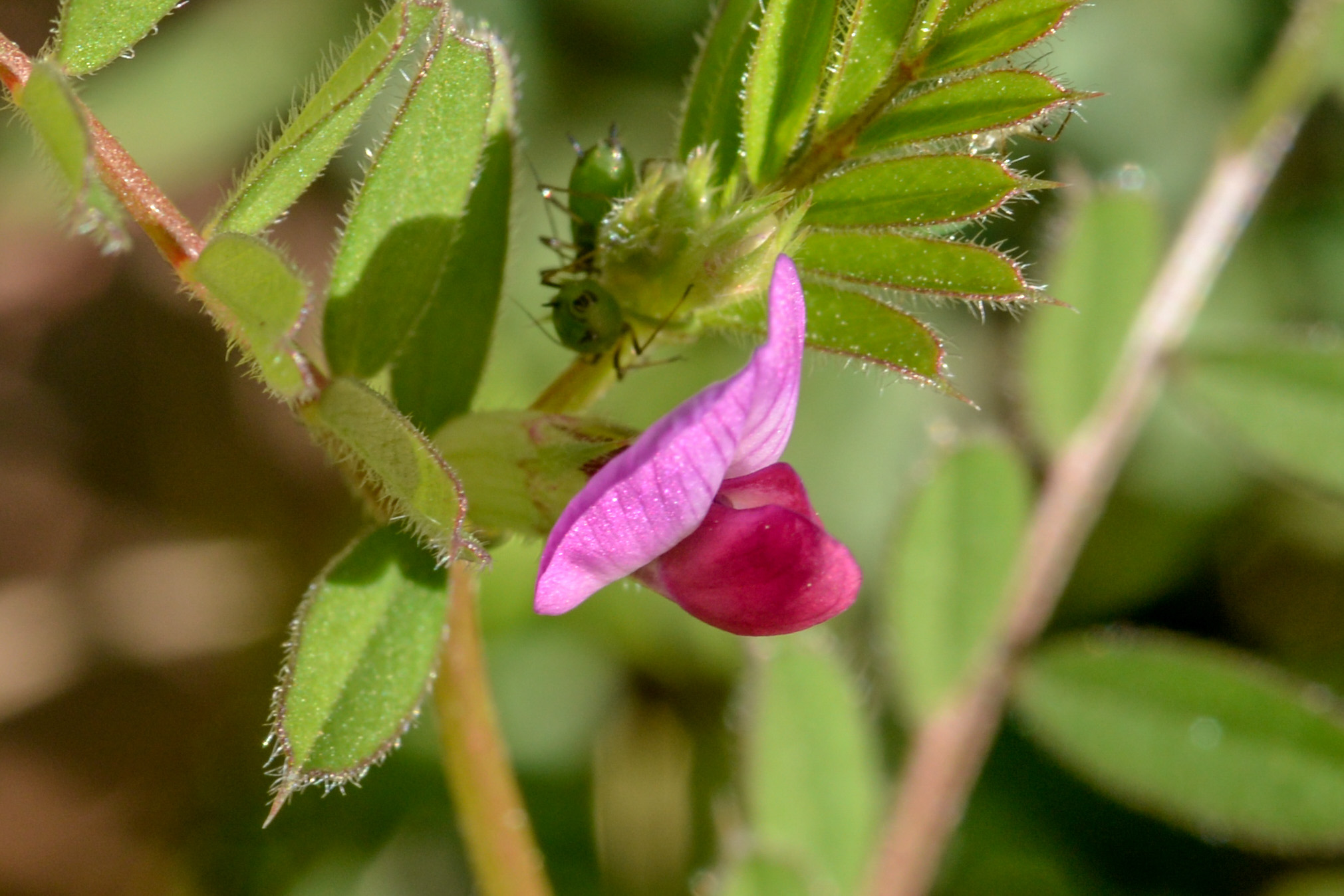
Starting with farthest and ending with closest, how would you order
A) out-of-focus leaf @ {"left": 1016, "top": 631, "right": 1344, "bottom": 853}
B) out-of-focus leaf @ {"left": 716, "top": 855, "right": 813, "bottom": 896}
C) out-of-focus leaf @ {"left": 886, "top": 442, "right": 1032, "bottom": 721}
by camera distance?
out-of-focus leaf @ {"left": 886, "top": 442, "right": 1032, "bottom": 721}
out-of-focus leaf @ {"left": 1016, "top": 631, "right": 1344, "bottom": 853}
out-of-focus leaf @ {"left": 716, "top": 855, "right": 813, "bottom": 896}

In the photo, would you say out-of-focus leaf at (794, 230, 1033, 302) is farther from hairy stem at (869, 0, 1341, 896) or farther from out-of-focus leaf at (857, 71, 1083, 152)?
hairy stem at (869, 0, 1341, 896)

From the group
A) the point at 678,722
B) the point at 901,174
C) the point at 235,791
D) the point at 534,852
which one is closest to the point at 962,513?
the point at 534,852

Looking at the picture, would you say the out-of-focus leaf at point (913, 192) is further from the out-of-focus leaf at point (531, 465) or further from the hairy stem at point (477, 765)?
the hairy stem at point (477, 765)

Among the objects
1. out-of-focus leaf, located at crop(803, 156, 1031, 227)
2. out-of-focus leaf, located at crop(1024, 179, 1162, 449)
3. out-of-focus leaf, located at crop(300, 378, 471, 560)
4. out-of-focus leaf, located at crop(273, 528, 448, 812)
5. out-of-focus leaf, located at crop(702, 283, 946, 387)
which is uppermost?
out-of-focus leaf, located at crop(803, 156, 1031, 227)

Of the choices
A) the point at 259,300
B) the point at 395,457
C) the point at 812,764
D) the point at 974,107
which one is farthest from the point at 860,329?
the point at 812,764

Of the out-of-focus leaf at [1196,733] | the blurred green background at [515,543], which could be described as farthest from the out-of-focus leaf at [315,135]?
the blurred green background at [515,543]

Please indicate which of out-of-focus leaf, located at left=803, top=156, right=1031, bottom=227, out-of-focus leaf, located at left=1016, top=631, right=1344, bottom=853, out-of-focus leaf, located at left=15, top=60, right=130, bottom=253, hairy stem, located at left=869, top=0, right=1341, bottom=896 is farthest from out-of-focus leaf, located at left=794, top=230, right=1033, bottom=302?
out-of-focus leaf, located at left=1016, top=631, right=1344, bottom=853
